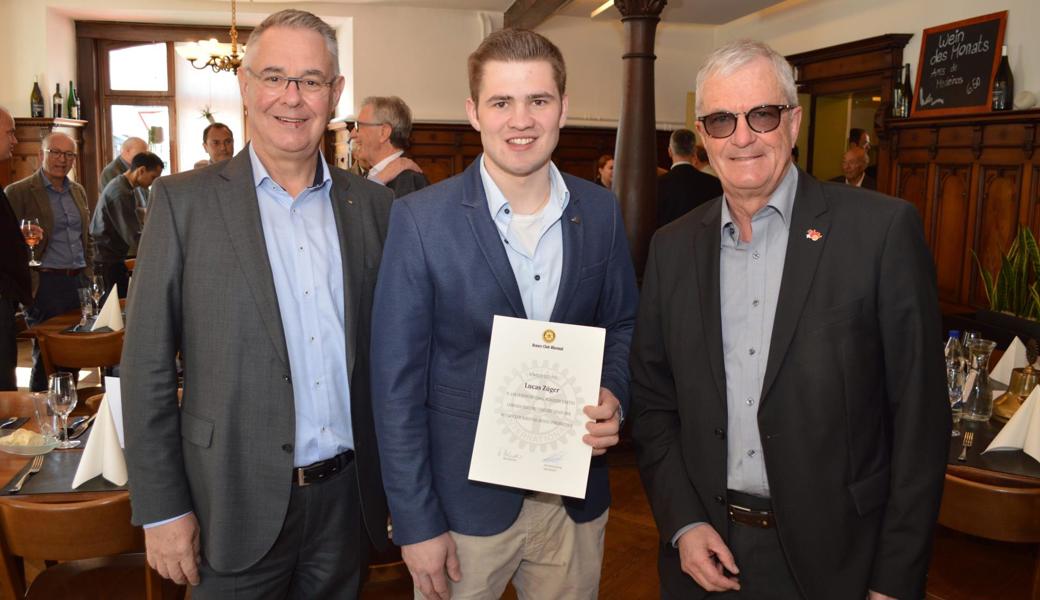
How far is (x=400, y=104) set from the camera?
15.3ft

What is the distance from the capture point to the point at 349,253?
Result: 6.22ft

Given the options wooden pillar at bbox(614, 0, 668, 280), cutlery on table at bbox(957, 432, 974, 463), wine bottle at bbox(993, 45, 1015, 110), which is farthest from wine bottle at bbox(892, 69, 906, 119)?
cutlery on table at bbox(957, 432, 974, 463)

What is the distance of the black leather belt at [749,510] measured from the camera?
1.68 m

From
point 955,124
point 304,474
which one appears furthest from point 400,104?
point 955,124

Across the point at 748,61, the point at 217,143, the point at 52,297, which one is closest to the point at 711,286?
the point at 748,61

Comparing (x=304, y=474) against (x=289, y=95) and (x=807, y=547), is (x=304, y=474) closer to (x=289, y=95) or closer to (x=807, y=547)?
(x=289, y=95)

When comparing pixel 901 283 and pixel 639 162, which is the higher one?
pixel 639 162

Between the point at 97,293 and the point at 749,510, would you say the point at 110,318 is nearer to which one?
the point at 97,293

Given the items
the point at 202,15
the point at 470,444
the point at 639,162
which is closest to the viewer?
the point at 470,444

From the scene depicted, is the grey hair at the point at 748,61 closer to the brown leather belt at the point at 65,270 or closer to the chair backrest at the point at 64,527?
the chair backrest at the point at 64,527

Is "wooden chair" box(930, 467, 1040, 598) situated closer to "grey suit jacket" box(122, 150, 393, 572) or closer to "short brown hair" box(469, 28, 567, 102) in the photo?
"short brown hair" box(469, 28, 567, 102)

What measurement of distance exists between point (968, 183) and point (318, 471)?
22.9 ft

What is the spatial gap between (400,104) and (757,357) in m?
3.46

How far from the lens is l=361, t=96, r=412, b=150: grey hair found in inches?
181
